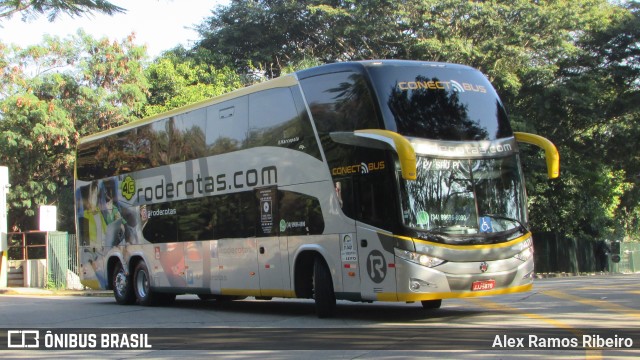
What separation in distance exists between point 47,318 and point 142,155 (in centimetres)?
460

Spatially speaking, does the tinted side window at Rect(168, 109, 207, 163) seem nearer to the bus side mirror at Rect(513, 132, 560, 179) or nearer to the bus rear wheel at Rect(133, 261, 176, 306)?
the bus rear wheel at Rect(133, 261, 176, 306)

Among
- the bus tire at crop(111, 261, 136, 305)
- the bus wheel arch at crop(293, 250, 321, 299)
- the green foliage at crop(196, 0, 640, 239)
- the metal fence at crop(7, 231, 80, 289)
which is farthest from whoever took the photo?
the green foliage at crop(196, 0, 640, 239)

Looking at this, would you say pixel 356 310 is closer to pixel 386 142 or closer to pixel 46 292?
pixel 386 142

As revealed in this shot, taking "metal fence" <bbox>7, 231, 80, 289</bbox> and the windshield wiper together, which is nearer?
the windshield wiper

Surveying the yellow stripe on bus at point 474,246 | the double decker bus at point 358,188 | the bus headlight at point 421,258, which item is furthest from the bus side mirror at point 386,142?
the bus headlight at point 421,258

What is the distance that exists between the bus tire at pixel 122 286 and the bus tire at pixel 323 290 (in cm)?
708

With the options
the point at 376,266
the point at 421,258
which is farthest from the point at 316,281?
the point at 421,258

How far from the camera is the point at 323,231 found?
13.0 m

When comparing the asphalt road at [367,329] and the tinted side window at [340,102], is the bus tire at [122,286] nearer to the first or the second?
the asphalt road at [367,329]

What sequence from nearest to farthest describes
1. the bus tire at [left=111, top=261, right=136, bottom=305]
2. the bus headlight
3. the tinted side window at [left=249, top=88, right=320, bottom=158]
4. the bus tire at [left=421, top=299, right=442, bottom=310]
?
the bus headlight < the tinted side window at [left=249, top=88, right=320, bottom=158] < the bus tire at [left=421, top=299, right=442, bottom=310] < the bus tire at [left=111, top=261, right=136, bottom=305]

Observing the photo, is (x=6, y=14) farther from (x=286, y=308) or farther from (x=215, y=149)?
A: (x=286, y=308)

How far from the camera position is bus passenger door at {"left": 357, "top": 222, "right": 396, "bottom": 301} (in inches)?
464

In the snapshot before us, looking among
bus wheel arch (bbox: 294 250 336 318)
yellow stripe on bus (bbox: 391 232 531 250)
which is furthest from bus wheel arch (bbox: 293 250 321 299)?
yellow stripe on bus (bbox: 391 232 531 250)

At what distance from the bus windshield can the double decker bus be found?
0.02 meters
